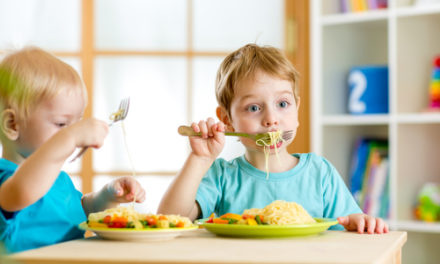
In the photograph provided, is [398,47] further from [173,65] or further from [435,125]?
[173,65]

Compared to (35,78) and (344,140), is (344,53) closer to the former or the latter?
(344,140)

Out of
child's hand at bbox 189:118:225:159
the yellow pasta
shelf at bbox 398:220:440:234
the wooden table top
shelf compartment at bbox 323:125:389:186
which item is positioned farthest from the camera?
shelf compartment at bbox 323:125:389:186

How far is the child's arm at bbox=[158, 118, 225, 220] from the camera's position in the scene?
4.34 ft

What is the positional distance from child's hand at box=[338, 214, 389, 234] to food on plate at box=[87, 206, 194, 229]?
361mm

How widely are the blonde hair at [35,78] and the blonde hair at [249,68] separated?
423 mm

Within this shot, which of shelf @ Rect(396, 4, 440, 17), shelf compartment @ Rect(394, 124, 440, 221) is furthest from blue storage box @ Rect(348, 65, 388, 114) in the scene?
shelf @ Rect(396, 4, 440, 17)

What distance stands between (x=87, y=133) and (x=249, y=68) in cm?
66

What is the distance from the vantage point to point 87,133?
0.96 m

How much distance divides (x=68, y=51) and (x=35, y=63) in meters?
2.08

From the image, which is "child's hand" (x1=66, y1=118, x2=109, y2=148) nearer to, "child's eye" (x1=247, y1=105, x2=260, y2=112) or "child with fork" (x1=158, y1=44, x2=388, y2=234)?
"child with fork" (x1=158, y1=44, x2=388, y2=234)

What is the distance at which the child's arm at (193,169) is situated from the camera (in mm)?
1323

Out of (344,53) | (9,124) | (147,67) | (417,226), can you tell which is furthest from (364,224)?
(147,67)

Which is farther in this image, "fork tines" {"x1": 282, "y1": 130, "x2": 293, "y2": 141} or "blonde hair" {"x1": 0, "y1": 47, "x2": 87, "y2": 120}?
"fork tines" {"x1": 282, "y1": 130, "x2": 293, "y2": 141}

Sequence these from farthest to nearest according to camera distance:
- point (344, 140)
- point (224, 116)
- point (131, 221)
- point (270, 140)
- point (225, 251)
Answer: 1. point (344, 140)
2. point (224, 116)
3. point (270, 140)
4. point (131, 221)
5. point (225, 251)
